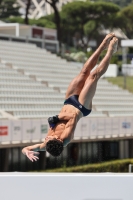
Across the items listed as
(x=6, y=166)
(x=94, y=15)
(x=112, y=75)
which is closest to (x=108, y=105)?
(x=6, y=166)

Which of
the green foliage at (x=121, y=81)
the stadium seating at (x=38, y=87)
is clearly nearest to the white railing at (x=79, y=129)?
the stadium seating at (x=38, y=87)

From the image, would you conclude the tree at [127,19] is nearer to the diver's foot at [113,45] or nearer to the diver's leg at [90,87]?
the diver's foot at [113,45]

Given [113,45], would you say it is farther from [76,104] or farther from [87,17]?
[87,17]

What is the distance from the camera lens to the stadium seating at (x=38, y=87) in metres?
34.5

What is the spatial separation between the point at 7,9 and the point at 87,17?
15.3m

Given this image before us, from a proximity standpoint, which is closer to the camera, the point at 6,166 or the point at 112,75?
the point at 6,166

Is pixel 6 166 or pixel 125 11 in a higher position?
pixel 125 11

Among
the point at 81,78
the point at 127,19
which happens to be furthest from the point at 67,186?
the point at 127,19

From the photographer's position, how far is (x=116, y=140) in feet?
116

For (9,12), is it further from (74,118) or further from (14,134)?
(74,118)

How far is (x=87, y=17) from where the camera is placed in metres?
96.3

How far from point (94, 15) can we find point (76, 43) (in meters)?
5.27

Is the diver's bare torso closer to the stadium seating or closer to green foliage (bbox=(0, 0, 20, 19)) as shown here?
the stadium seating

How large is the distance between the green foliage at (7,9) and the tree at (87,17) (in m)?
10.7
